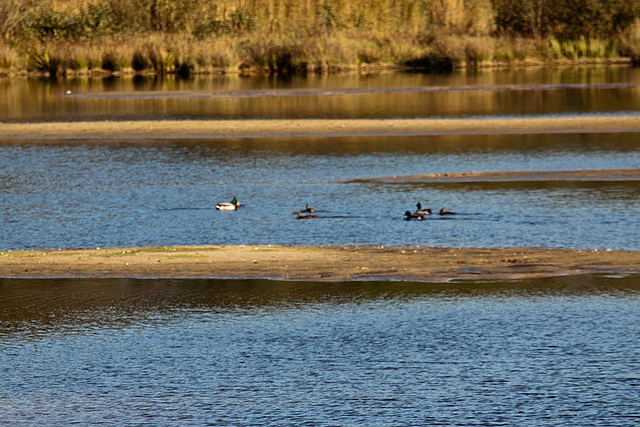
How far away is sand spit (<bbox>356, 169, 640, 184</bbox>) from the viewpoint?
20.9 meters

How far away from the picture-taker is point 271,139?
1148 inches

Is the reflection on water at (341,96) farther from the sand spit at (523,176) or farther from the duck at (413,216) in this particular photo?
the duck at (413,216)

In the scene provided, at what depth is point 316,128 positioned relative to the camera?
99.8 ft

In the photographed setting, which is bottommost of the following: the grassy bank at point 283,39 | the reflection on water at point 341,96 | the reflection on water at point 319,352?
the reflection on water at point 319,352

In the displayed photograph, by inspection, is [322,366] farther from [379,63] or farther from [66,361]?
[379,63]

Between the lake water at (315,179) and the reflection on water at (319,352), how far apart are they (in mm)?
2617

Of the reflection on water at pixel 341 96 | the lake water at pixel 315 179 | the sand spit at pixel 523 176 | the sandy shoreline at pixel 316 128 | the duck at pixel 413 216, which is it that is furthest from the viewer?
the reflection on water at pixel 341 96

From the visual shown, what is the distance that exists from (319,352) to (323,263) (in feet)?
11.2

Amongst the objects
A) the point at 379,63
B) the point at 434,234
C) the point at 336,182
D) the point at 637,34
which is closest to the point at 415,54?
the point at 379,63

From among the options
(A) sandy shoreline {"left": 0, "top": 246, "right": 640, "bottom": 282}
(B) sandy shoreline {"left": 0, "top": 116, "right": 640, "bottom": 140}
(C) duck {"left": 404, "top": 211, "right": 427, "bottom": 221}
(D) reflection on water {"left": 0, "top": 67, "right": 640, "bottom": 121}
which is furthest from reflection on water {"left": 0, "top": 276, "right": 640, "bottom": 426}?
(D) reflection on water {"left": 0, "top": 67, "right": 640, "bottom": 121}

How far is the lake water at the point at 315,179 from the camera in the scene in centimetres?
1550

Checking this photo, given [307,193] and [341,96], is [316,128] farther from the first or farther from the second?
[307,193]

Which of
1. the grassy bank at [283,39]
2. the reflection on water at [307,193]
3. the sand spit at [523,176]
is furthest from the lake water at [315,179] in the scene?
the grassy bank at [283,39]

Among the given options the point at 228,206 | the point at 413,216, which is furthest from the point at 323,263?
the point at 228,206
